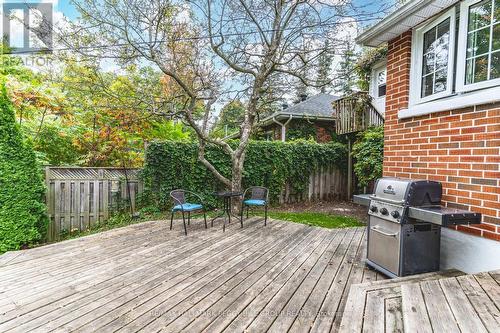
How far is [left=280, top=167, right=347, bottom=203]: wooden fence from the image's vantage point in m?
7.98

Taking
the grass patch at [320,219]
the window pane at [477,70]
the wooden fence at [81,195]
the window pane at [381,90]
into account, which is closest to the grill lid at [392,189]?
the window pane at [477,70]

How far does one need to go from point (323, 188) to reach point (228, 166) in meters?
3.46

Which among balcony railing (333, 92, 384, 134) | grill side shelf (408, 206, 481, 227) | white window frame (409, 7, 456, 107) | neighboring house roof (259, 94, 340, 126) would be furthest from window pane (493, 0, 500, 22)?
neighboring house roof (259, 94, 340, 126)

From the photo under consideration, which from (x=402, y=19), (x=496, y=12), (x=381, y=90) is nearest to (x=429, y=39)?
(x=402, y=19)

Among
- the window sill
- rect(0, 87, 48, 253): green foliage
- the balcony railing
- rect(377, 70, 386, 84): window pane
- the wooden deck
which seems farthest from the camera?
rect(377, 70, 386, 84): window pane

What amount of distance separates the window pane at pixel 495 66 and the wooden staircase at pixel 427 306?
1758 mm

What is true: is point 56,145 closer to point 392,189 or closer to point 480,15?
point 392,189

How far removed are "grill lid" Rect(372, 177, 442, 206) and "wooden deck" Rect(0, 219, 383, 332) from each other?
0.93 m

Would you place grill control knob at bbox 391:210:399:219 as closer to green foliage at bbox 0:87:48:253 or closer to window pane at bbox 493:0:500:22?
window pane at bbox 493:0:500:22

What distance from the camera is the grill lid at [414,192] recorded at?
2.51m

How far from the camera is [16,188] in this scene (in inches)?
161

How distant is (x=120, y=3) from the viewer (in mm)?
5250

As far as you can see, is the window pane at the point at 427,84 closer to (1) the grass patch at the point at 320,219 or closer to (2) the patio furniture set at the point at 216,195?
(1) the grass patch at the point at 320,219

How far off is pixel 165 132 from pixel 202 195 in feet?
7.45
